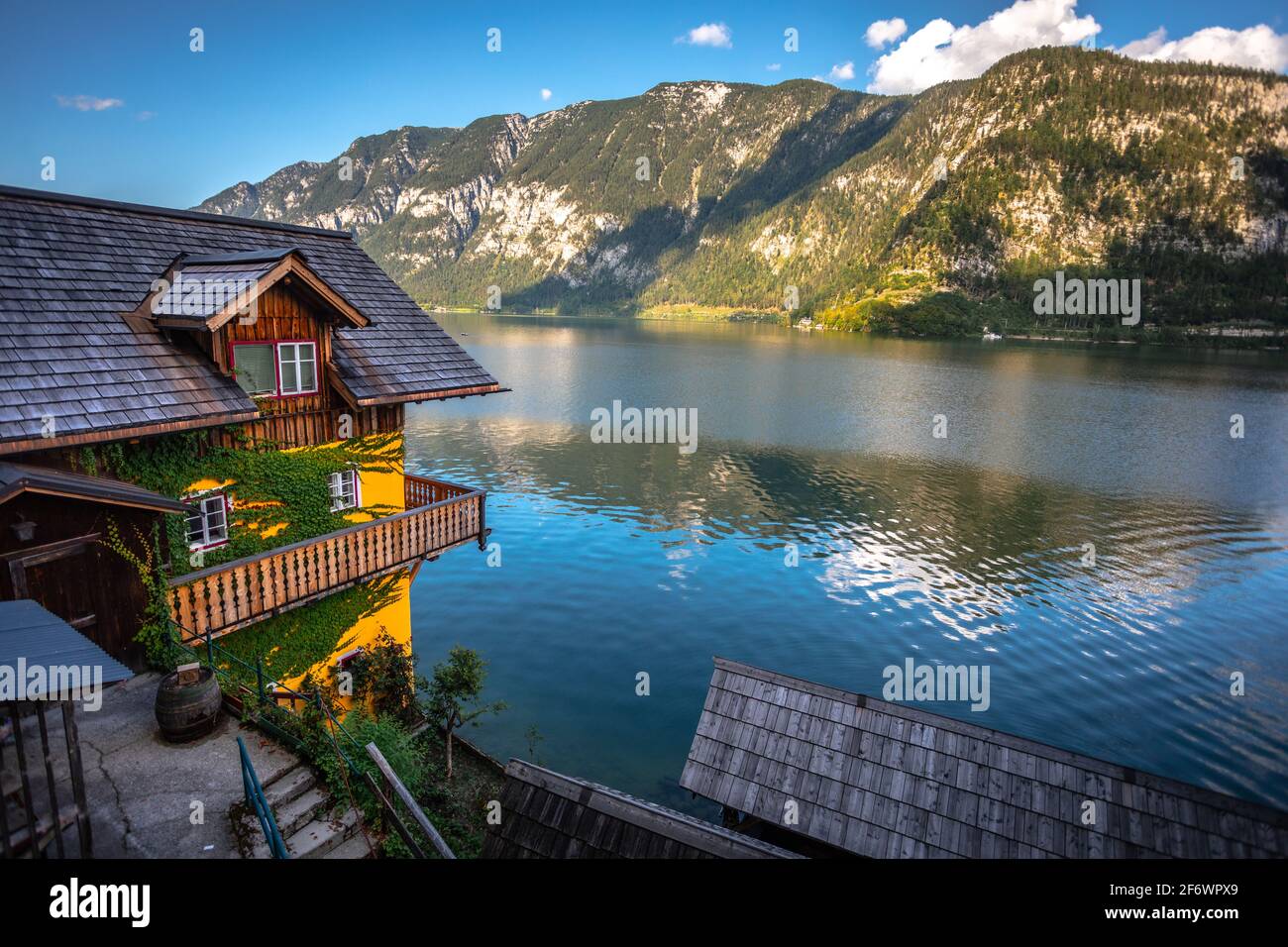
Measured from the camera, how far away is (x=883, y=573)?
3306 cm

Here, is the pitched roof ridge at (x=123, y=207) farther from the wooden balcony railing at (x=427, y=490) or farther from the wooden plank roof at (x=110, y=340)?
the wooden balcony railing at (x=427, y=490)

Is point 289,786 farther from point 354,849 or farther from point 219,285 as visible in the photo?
point 219,285

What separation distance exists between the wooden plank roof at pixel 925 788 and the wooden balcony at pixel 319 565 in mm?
8153

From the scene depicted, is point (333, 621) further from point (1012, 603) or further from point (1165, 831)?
point (1012, 603)

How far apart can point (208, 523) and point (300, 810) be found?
7.32 m

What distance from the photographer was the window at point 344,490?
17156 mm

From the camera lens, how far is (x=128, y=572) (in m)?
12.2

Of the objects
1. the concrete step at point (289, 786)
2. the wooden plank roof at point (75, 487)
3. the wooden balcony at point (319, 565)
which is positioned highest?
the wooden plank roof at point (75, 487)

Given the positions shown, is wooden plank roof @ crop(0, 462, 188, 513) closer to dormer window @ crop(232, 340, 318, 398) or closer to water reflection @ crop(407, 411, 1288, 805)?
dormer window @ crop(232, 340, 318, 398)

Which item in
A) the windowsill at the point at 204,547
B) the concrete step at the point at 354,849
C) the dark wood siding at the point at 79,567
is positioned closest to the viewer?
the concrete step at the point at 354,849

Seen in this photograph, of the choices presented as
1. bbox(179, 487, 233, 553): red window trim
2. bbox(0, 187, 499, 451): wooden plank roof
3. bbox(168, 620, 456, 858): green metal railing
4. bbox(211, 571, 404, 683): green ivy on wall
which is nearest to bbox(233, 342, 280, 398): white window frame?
bbox(0, 187, 499, 451): wooden plank roof

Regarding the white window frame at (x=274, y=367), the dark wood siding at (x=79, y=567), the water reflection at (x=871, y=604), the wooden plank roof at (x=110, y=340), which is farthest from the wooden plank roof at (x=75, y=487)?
the water reflection at (x=871, y=604)

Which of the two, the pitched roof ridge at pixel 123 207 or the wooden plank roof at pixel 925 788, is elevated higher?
the pitched roof ridge at pixel 123 207

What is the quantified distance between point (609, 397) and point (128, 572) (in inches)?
2568
